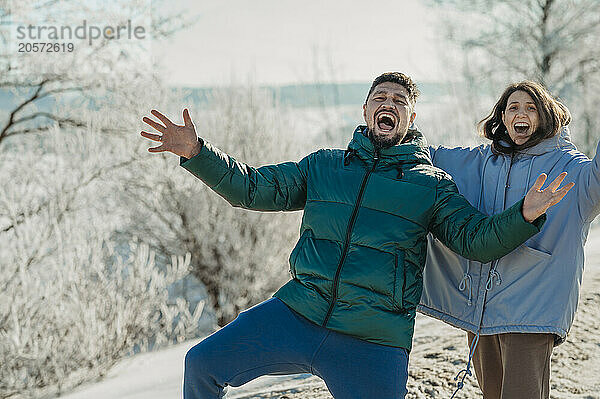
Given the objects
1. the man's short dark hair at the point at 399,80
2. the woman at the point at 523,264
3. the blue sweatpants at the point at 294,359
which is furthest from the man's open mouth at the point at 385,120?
the blue sweatpants at the point at 294,359

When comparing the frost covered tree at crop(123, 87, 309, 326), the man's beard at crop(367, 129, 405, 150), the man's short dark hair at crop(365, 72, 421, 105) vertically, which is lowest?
the frost covered tree at crop(123, 87, 309, 326)

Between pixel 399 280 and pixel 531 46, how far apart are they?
589 inches

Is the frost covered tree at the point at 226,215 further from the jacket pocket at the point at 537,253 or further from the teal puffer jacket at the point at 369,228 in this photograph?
the jacket pocket at the point at 537,253

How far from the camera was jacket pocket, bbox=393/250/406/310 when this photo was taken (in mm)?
2588

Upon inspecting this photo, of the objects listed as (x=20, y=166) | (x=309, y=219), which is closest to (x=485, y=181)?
(x=309, y=219)

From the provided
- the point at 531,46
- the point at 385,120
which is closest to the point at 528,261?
the point at 385,120

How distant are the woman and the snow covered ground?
1088mm

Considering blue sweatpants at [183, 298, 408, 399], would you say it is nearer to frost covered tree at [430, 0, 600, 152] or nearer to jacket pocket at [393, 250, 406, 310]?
jacket pocket at [393, 250, 406, 310]

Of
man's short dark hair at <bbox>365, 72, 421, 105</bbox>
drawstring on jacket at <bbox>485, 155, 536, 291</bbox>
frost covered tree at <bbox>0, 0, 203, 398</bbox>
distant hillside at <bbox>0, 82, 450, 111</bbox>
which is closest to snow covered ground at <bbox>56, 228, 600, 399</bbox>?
drawstring on jacket at <bbox>485, 155, 536, 291</bbox>

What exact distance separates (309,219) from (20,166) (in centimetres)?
914

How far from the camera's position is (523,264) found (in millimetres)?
2732

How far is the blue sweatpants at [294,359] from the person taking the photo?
2.52m

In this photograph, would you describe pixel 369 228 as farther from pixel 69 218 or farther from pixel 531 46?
pixel 531 46

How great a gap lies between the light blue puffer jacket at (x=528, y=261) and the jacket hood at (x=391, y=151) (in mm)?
291
